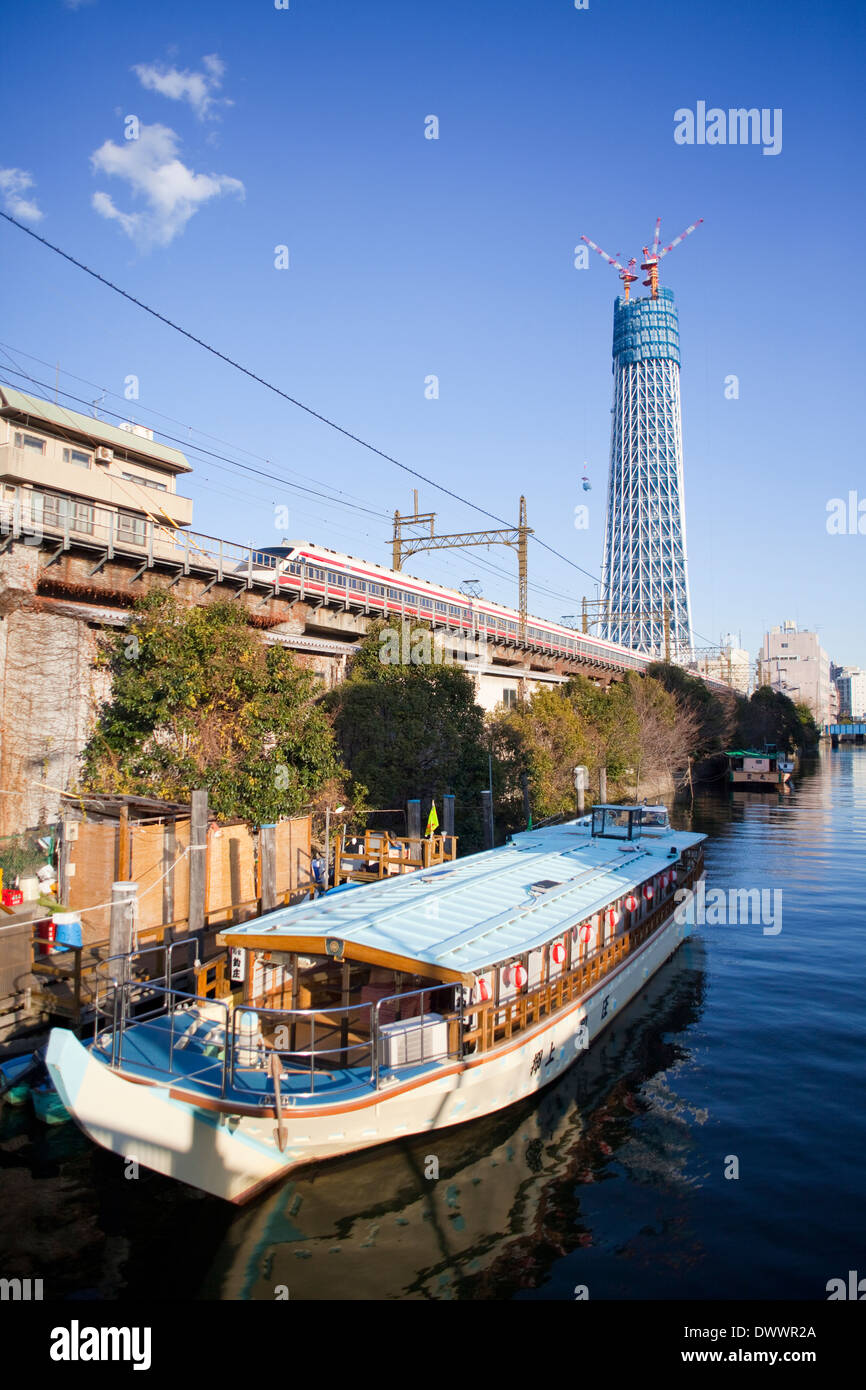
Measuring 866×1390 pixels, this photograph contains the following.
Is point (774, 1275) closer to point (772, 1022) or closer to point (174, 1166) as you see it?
point (174, 1166)

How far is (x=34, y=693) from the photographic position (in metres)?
20.0

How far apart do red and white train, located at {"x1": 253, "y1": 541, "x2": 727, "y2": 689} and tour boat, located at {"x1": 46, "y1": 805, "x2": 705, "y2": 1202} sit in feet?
53.9

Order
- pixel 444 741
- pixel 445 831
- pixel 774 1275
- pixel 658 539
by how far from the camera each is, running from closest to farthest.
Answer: pixel 774 1275 → pixel 445 831 → pixel 444 741 → pixel 658 539

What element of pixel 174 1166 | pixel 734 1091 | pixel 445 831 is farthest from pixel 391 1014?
pixel 445 831

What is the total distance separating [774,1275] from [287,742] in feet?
47.5

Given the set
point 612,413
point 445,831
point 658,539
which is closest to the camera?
point 445,831

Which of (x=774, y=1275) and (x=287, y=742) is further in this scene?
(x=287, y=742)

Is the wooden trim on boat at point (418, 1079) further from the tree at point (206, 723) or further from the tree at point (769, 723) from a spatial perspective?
the tree at point (769, 723)

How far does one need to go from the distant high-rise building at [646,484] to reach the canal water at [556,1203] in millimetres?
140758

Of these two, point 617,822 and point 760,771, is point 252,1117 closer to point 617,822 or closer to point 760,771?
point 617,822

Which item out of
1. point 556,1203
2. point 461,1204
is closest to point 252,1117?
point 461,1204

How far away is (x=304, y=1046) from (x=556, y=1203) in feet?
14.0

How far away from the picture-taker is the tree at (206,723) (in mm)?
19047

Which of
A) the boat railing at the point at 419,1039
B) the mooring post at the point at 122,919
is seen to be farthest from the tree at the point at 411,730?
the boat railing at the point at 419,1039
